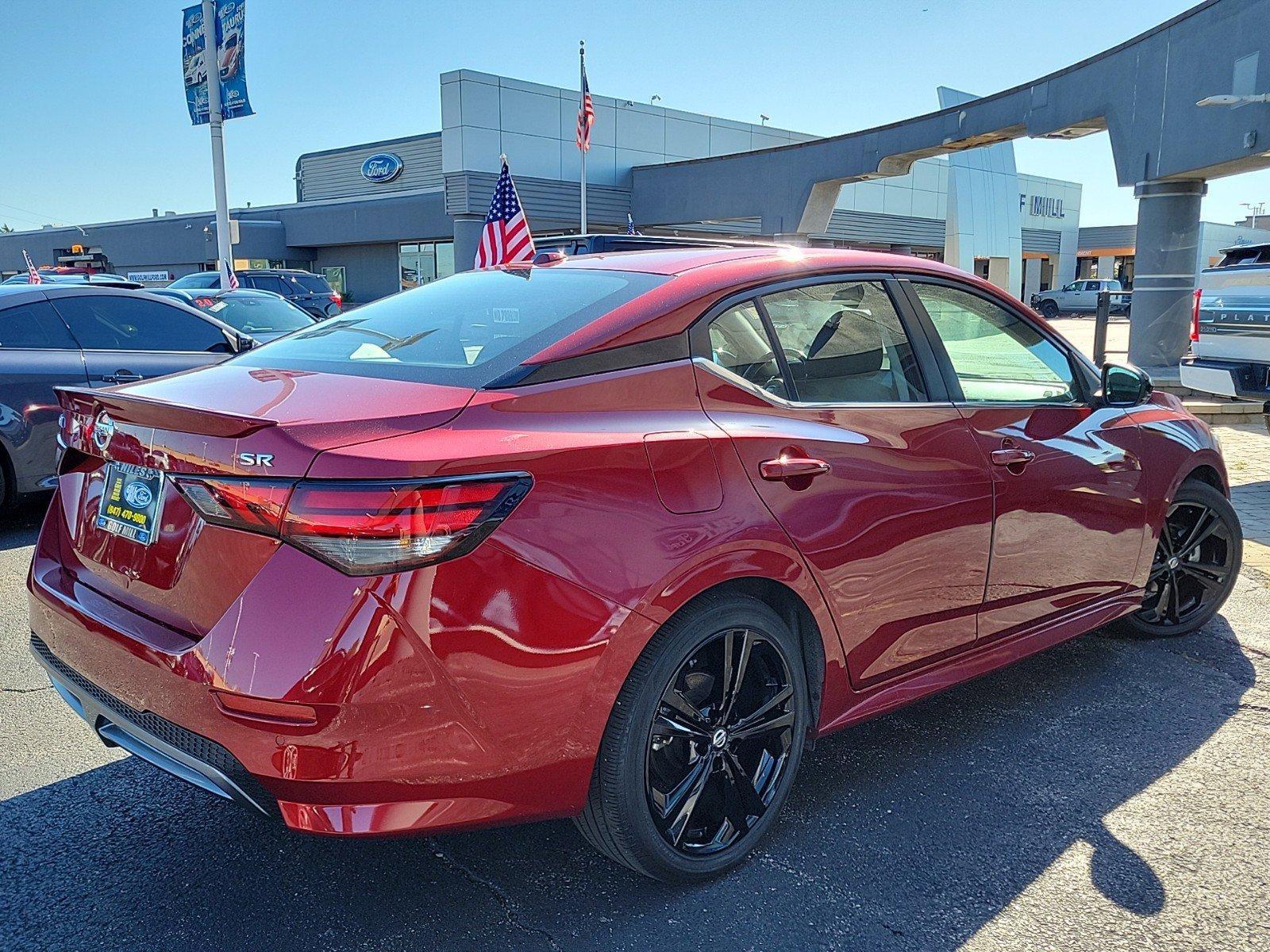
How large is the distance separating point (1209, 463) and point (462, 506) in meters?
3.68

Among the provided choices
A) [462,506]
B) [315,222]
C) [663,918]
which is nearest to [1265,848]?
[663,918]

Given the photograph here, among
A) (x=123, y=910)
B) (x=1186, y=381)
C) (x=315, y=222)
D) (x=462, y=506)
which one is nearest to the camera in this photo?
(x=462, y=506)

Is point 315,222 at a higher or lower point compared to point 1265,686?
higher

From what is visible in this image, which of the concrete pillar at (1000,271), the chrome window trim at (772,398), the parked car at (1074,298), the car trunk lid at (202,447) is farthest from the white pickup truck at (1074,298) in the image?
the car trunk lid at (202,447)

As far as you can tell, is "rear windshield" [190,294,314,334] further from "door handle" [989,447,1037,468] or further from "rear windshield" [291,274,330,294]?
"door handle" [989,447,1037,468]

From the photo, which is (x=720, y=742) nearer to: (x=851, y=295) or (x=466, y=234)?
(x=851, y=295)

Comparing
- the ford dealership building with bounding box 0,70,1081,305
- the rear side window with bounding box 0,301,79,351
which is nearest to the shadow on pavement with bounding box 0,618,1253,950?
the rear side window with bounding box 0,301,79,351

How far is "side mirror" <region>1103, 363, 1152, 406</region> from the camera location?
3.86m

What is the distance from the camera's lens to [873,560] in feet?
9.46

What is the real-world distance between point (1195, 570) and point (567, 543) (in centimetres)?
350

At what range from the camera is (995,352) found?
3.64 metres

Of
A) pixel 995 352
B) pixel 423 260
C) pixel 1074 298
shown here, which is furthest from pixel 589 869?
pixel 1074 298

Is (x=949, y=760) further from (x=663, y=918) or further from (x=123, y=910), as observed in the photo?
(x=123, y=910)

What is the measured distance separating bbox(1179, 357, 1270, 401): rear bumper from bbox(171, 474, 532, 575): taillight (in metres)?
7.27
